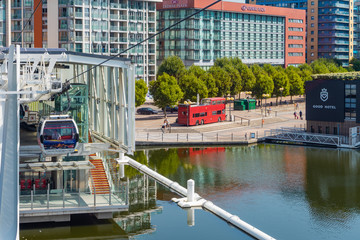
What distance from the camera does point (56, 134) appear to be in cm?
3906

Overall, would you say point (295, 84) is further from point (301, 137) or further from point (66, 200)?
point (66, 200)

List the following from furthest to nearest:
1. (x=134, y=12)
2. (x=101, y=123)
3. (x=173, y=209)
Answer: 1. (x=134, y=12)
2. (x=101, y=123)
3. (x=173, y=209)

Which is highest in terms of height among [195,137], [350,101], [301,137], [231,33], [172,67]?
[231,33]

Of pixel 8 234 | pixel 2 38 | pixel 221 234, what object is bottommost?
pixel 221 234

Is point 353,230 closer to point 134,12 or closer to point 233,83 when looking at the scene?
point 233,83

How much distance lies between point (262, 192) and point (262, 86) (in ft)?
199

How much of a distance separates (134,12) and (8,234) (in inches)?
3910

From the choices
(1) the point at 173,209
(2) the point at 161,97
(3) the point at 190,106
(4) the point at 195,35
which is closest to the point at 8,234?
(1) the point at 173,209

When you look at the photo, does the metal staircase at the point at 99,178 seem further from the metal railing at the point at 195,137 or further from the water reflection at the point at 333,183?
the metal railing at the point at 195,137

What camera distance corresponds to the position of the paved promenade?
7369 cm

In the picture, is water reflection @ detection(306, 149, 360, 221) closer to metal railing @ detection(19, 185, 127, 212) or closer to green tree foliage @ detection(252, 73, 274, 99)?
metal railing @ detection(19, 185, 127, 212)

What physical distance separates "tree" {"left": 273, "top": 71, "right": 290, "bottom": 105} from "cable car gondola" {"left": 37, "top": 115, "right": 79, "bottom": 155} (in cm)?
7654

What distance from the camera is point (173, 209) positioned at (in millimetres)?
43844

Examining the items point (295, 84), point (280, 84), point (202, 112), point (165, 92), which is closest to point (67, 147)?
point (202, 112)
